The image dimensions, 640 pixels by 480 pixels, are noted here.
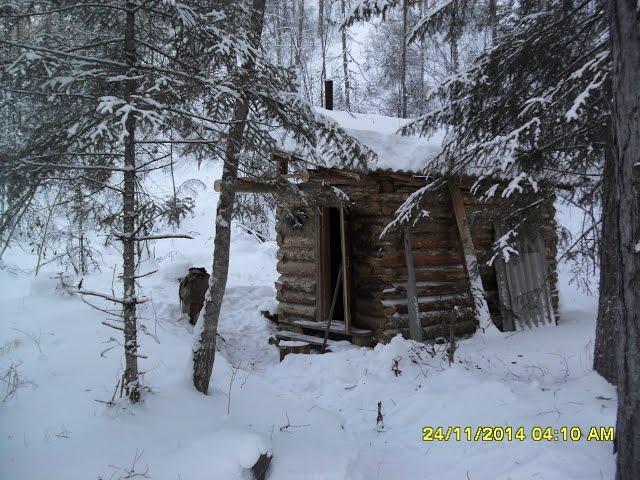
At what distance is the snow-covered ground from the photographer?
134 inches

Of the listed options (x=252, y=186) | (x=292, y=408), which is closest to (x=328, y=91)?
(x=252, y=186)

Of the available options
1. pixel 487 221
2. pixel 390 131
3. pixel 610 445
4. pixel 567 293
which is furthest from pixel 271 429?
pixel 567 293

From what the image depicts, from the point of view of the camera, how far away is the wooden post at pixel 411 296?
25.3 ft

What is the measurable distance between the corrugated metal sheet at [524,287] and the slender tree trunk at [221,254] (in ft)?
18.6

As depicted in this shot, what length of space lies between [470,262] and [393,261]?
144 centimetres

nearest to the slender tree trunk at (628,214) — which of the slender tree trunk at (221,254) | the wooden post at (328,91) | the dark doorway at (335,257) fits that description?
the slender tree trunk at (221,254)

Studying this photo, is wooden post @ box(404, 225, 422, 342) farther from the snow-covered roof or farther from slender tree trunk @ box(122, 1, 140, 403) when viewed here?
slender tree trunk @ box(122, 1, 140, 403)

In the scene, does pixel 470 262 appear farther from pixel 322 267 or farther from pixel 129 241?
pixel 129 241

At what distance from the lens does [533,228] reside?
5.39m

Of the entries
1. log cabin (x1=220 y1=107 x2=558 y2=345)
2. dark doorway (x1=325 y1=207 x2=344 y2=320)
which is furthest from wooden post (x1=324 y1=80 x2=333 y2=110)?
dark doorway (x1=325 y1=207 x2=344 y2=320)

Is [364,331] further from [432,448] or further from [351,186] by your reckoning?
[432,448]

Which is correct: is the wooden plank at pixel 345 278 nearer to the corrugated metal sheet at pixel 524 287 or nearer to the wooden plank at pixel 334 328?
the wooden plank at pixel 334 328

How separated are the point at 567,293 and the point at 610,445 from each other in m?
10.1

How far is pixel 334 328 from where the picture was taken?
27.4 ft
